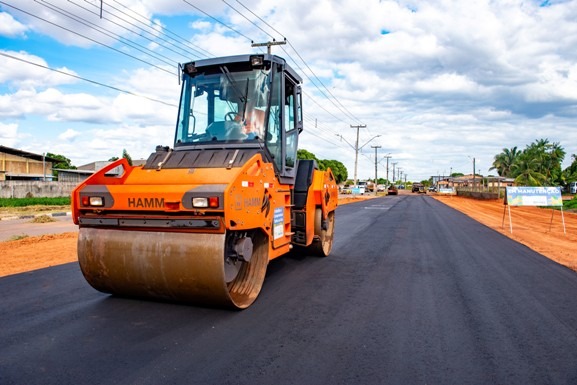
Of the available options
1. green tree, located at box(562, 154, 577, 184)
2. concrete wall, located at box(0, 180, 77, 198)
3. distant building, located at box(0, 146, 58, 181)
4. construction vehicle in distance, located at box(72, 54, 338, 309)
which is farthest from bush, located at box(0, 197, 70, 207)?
green tree, located at box(562, 154, 577, 184)

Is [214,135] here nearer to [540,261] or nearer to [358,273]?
[358,273]

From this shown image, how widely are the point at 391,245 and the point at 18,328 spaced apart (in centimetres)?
801

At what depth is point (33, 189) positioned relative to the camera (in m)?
33.2

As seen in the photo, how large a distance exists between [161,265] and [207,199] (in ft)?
2.85

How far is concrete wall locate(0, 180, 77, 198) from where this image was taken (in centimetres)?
3140

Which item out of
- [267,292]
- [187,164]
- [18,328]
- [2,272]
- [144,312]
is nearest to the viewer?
[18,328]

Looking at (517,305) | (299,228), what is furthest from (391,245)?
(517,305)

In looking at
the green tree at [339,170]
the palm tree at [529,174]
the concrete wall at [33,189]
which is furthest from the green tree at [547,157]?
the concrete wall at [33,189]

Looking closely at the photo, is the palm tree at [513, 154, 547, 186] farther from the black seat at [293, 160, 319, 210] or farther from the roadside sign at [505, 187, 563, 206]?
the black seat at [293, 160, 319, 210]

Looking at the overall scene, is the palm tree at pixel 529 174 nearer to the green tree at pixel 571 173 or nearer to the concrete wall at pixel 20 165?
the green tree at pixel 571 173

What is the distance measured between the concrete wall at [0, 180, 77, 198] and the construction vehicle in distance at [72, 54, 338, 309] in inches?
1235

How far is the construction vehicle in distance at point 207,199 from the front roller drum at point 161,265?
1 cm

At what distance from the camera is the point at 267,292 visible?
18.9 ft

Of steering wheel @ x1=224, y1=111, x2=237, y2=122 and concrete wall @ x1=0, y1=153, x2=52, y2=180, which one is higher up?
concrete wall @ x1=0, y1=153, x2=52, y2=180
